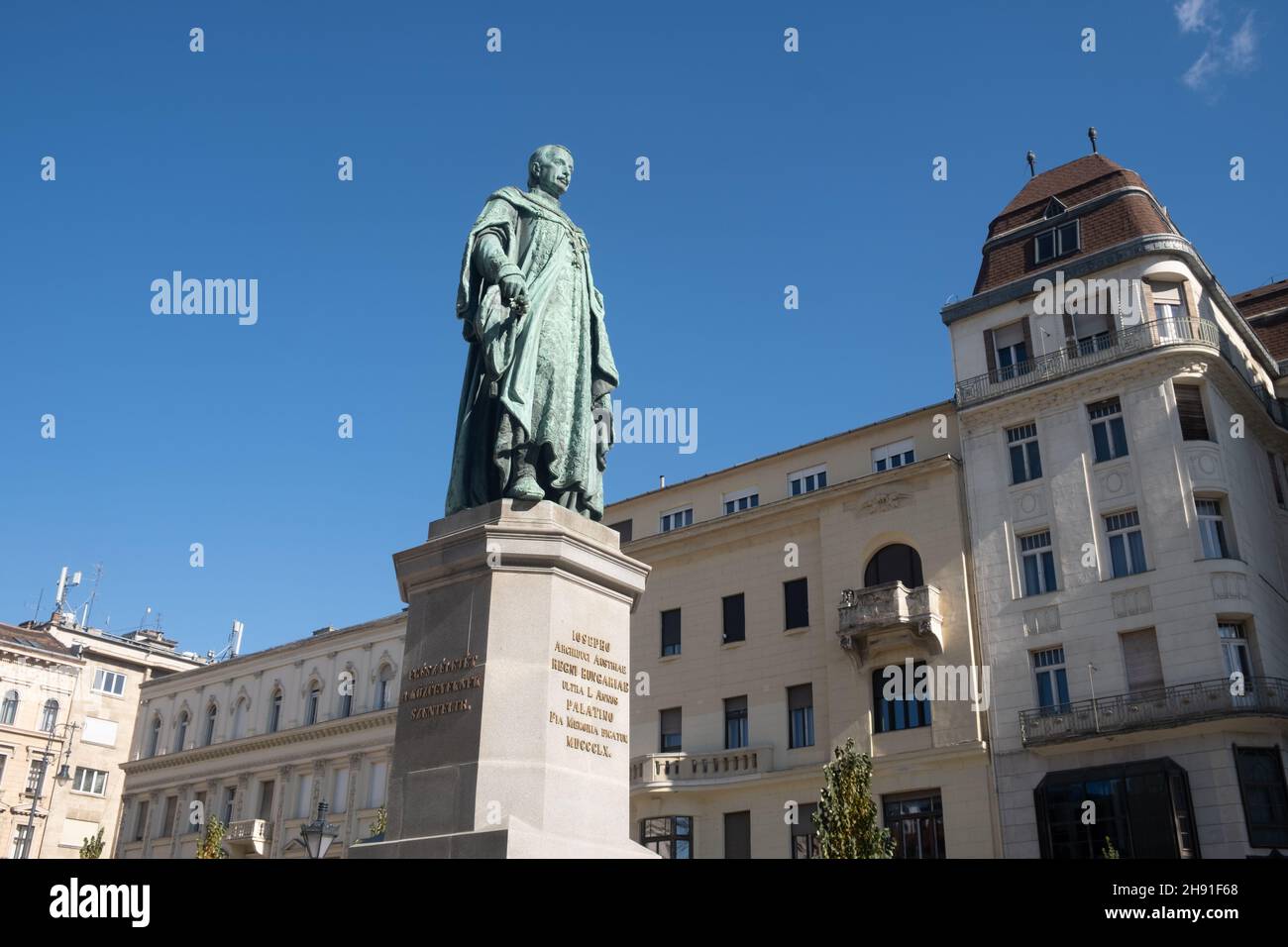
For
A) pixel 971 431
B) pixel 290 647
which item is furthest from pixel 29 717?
pixel 971 431

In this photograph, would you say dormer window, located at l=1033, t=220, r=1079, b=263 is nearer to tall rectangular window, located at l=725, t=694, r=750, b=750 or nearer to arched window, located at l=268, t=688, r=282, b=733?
tall rectangular window, located at l=725, t=694, r=750, b=750

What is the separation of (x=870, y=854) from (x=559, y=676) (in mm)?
18002

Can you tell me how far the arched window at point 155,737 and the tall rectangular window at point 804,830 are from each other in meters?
48.0

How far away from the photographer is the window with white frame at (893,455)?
138 ft

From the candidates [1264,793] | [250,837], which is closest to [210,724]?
[250,837]

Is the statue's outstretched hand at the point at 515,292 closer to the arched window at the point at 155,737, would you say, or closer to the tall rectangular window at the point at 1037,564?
the tall rectangular window at the point at 1037,564

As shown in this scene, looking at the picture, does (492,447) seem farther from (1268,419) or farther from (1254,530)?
(1268,419)

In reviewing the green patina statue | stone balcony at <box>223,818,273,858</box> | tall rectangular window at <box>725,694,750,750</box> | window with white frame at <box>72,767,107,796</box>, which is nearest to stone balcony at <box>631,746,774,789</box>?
tall rectangular window at <box>725,694,750,750</box>

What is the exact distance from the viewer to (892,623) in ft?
124

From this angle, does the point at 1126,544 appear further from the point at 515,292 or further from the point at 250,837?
the point at 250,837

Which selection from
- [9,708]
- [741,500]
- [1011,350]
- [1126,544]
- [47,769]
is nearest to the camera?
[1126,544]

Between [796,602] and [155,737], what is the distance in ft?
157

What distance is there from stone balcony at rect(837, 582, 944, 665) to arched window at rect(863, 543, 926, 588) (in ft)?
4.08

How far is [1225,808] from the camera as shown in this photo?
3109 cm
